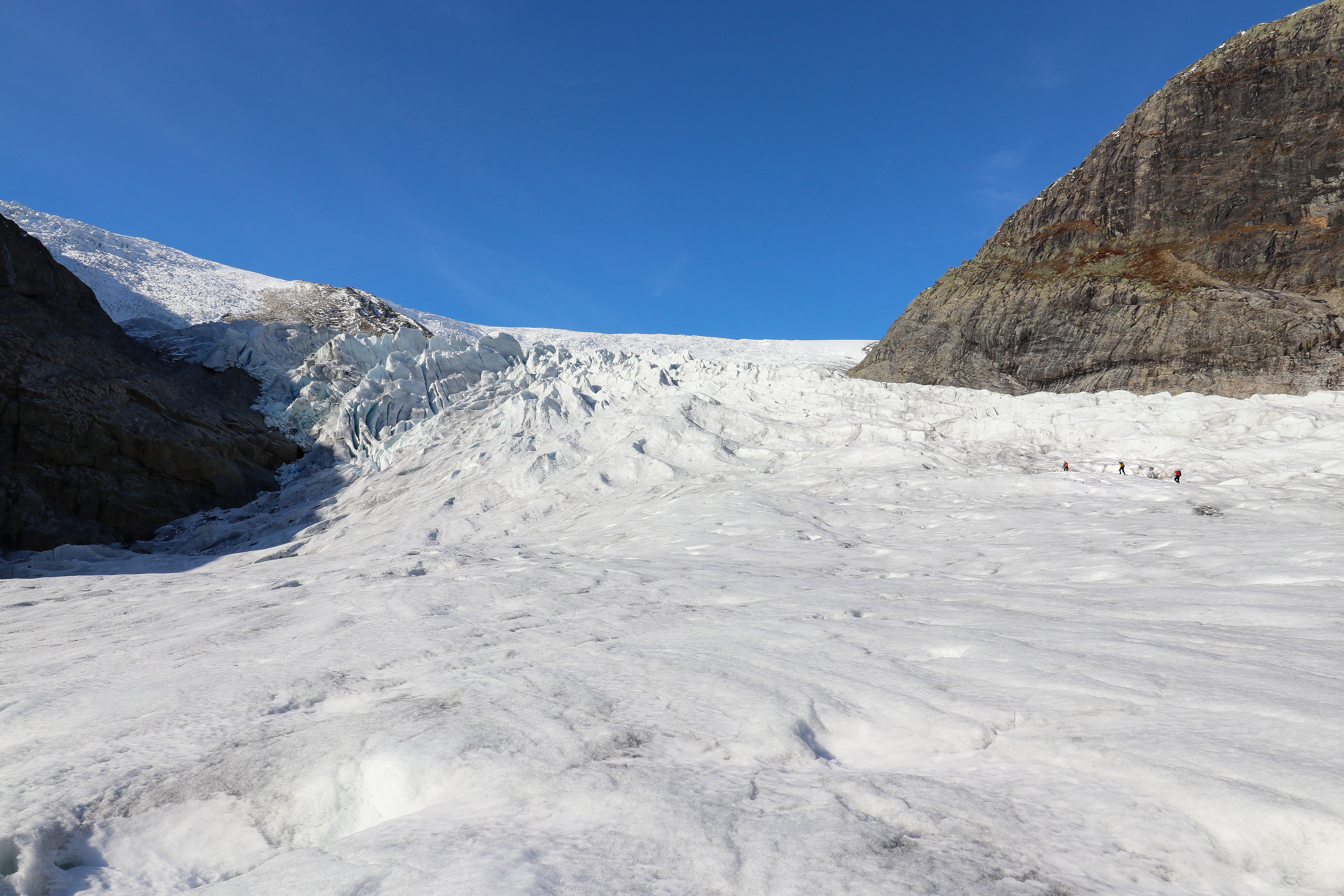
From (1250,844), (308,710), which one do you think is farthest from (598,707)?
(1250,844)

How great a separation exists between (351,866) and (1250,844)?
345cm

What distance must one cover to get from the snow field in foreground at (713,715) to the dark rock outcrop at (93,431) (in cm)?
1139

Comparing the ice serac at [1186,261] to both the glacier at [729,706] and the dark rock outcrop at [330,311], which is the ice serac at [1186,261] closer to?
the glacier at [729,706]

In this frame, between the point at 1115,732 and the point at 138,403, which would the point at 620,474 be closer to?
the point at 1115,732

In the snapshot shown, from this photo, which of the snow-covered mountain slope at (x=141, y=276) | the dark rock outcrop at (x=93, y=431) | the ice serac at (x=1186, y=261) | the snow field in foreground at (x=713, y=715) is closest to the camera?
the snow field in foreground at (x=713, y=715)

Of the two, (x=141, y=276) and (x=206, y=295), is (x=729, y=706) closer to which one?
(x=206, y=295)

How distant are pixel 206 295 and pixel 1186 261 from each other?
178 feet

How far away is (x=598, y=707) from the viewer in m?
4.19

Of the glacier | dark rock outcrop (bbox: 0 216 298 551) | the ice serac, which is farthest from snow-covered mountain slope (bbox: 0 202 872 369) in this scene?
the glacier

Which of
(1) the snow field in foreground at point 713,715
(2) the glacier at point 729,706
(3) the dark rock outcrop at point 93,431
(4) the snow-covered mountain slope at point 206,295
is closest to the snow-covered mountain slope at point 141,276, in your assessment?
(4) the snow-covered mountain slope at point 206,295

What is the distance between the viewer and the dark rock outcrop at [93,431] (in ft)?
67.7

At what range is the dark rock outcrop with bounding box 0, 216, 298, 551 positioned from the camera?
67.7 ft

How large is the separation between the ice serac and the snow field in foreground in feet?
64.7

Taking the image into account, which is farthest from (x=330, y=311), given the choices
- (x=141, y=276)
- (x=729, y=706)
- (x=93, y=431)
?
(x=729, y=706)
